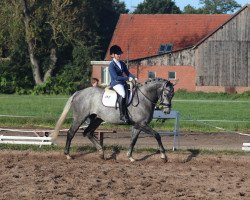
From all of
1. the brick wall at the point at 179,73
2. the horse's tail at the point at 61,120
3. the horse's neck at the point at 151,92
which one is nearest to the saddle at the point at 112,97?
the horse's neck at the point at 151,92

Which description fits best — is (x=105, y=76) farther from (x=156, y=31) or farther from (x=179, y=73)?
(x=156, y=31)

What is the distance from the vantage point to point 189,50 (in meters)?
67.4

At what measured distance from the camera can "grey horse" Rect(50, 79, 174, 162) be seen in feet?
57.6

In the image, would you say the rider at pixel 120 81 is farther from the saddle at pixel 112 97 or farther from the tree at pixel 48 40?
the tree at pixel 48 40

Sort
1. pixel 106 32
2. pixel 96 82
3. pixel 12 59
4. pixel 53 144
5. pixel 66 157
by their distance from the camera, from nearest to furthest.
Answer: pixel 66 157 → pixel 53 144 → pixel 96 82 → pixel 12 59 → pixel 106 32

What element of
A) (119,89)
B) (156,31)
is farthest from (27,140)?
(156,31)

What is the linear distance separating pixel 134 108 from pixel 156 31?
56.8 metres

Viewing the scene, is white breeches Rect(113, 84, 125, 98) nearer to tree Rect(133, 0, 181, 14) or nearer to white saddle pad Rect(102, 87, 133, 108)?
white saddle pad Rect(102, 87, 133, 108)

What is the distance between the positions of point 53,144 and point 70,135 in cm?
160

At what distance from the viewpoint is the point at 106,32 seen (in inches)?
3226

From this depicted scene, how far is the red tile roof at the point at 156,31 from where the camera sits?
237ft

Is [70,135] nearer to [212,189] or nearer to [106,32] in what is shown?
[212,189]

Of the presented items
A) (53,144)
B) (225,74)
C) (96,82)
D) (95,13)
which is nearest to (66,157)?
(53,144)

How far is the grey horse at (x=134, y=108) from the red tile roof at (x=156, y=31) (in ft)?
173
